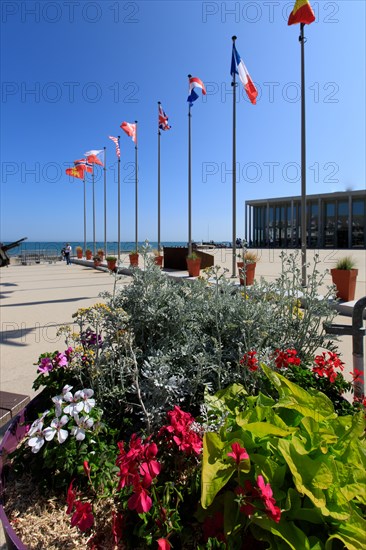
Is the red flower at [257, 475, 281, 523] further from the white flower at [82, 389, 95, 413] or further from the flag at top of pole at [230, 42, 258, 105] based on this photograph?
the flag at top of pole at [230, 42, 258, 105]

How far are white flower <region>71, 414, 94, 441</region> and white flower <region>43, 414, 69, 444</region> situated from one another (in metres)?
0.03

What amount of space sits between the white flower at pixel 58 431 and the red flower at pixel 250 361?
0.88 metres

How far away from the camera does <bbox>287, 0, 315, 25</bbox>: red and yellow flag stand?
8.49 m

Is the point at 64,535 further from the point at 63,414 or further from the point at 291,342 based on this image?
the point at 291,342

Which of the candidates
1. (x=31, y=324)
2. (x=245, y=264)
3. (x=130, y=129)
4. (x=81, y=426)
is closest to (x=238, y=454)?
(x=81, y=426)

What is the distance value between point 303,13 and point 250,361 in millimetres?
10272

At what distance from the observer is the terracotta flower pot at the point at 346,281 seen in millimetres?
8242

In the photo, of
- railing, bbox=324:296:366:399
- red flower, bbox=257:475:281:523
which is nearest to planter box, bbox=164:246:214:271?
railing, bbox=324:296:366:399

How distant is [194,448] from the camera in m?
1.12

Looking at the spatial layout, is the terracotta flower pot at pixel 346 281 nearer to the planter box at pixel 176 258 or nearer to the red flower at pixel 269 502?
the red flower at pixel 269 502

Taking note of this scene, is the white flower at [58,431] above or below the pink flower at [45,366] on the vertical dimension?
below

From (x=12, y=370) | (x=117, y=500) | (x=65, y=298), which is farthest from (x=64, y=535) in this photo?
(x=65, y=298)

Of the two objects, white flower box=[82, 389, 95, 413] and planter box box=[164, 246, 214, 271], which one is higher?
planter box box=[164, 246, 214, 271]

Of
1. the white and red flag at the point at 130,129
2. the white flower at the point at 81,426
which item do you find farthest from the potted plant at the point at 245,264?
the white and red flag at the point at 130,129
